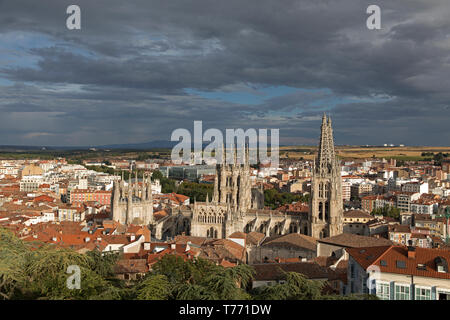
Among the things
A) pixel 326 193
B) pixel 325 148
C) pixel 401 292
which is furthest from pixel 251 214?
pixel 401 292

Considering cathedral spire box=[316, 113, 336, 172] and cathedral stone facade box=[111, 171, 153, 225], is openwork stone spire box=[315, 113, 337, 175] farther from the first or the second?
cathedral stone facade box=[111, 171, 153, 225]

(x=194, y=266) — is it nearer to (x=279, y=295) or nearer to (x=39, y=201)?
(x=279, y=295)

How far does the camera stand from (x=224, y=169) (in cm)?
5912

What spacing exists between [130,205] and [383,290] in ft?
118

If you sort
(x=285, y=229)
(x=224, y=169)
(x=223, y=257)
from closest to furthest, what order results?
(x=223, y=257)
(x=285, y=229)
(x=224, y=169)

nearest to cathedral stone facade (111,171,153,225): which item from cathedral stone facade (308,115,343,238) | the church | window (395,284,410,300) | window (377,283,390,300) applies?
the church

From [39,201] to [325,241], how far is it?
5979cm

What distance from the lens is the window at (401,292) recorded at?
21953 millimetres

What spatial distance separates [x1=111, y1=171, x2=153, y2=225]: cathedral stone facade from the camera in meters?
52.5

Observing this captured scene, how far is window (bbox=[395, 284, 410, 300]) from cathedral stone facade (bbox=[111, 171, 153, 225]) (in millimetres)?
36036

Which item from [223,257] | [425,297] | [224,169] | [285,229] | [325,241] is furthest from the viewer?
[224,169]

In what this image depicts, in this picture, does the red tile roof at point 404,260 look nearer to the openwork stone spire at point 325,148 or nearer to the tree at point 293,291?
the tree at point 293,291

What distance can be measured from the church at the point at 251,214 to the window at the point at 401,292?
2741 cm
